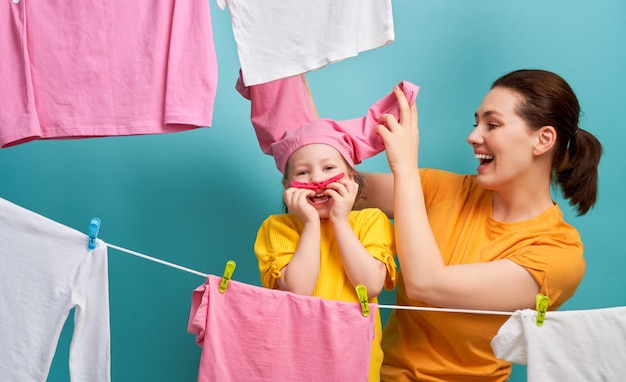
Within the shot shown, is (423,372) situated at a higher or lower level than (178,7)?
lower

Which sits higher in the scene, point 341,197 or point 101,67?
point 101,67

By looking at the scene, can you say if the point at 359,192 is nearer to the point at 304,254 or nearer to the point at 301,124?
the point at 301,124

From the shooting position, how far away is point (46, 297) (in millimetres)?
1799

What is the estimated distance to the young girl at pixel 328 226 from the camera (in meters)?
1.85

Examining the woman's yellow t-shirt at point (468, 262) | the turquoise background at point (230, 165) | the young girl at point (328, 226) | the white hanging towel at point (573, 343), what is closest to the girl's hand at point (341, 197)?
the young girl at point (328, 226)

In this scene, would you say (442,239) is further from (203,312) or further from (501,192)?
(203,312)

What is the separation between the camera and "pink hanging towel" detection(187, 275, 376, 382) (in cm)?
174

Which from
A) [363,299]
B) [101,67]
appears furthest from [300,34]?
[363,299]

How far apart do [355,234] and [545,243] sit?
0.48 m

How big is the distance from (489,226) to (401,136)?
349 millimetres

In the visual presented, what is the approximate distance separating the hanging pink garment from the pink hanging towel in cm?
43

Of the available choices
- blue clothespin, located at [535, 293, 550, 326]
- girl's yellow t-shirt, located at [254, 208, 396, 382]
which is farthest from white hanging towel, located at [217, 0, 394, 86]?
blue clothespin, located at [535, 293, 550, 326]

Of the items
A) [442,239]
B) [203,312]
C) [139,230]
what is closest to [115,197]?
[139,230]

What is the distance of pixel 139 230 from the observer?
2.62 m
